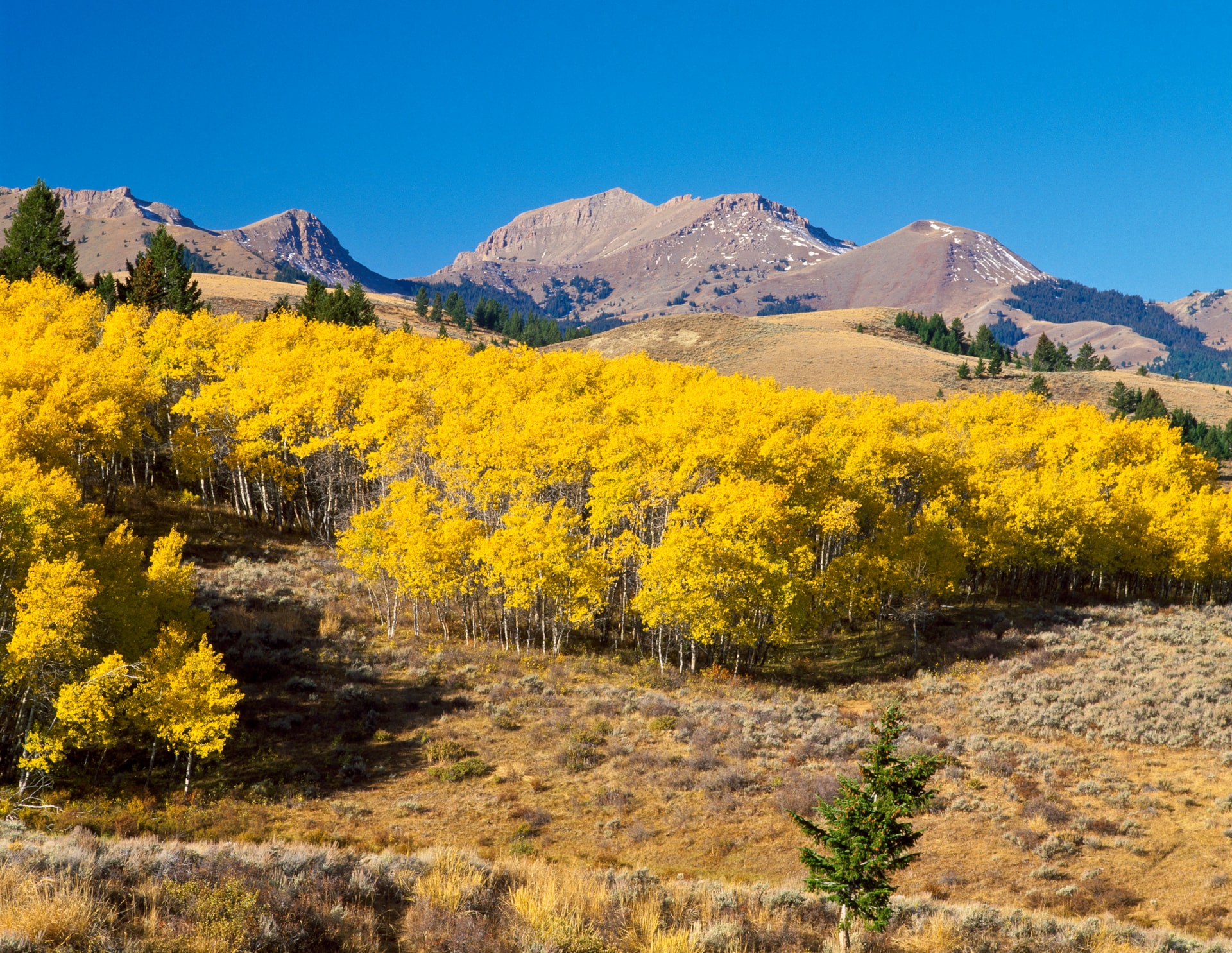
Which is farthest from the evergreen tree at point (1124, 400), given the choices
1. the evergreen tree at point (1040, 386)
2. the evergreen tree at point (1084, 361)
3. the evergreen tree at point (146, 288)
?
the evergreen tree at point (146, 288)

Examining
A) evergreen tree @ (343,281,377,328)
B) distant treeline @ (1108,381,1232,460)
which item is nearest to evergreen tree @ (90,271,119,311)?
evergreen tree @ (343,281,377,328)

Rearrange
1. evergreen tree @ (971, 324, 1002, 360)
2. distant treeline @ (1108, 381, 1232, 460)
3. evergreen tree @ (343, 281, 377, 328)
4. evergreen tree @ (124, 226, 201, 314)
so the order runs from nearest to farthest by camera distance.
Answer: evergreen tree @ (124, 226, 201, 314) → evergreen tree @ (343, 281, 377, 328) → distant treeline @ (1108, 381, 1232, 460) → evergreen tree @ (971, 324, 1002, 360)

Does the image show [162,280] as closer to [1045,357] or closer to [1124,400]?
[1124,400]

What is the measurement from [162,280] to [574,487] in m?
62.6

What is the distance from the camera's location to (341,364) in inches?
2290

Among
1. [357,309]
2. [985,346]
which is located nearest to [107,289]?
[357,309]

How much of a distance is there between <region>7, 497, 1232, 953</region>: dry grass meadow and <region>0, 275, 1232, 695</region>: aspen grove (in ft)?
12.4

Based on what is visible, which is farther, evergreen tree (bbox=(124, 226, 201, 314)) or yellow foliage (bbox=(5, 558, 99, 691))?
evergreen tree (bbox=(124, 226, 201, 314))

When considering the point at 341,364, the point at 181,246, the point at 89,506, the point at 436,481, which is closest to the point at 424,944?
the point at 89,506

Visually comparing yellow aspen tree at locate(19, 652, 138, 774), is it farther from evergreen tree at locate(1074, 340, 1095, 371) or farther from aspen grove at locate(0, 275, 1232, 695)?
evergreen tree at locate(1074, 340, 1095, 371)

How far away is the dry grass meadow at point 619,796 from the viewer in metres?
11.2

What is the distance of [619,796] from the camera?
24391mm

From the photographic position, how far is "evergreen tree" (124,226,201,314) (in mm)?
74562

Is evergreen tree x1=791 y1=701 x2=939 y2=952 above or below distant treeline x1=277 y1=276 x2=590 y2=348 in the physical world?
below
